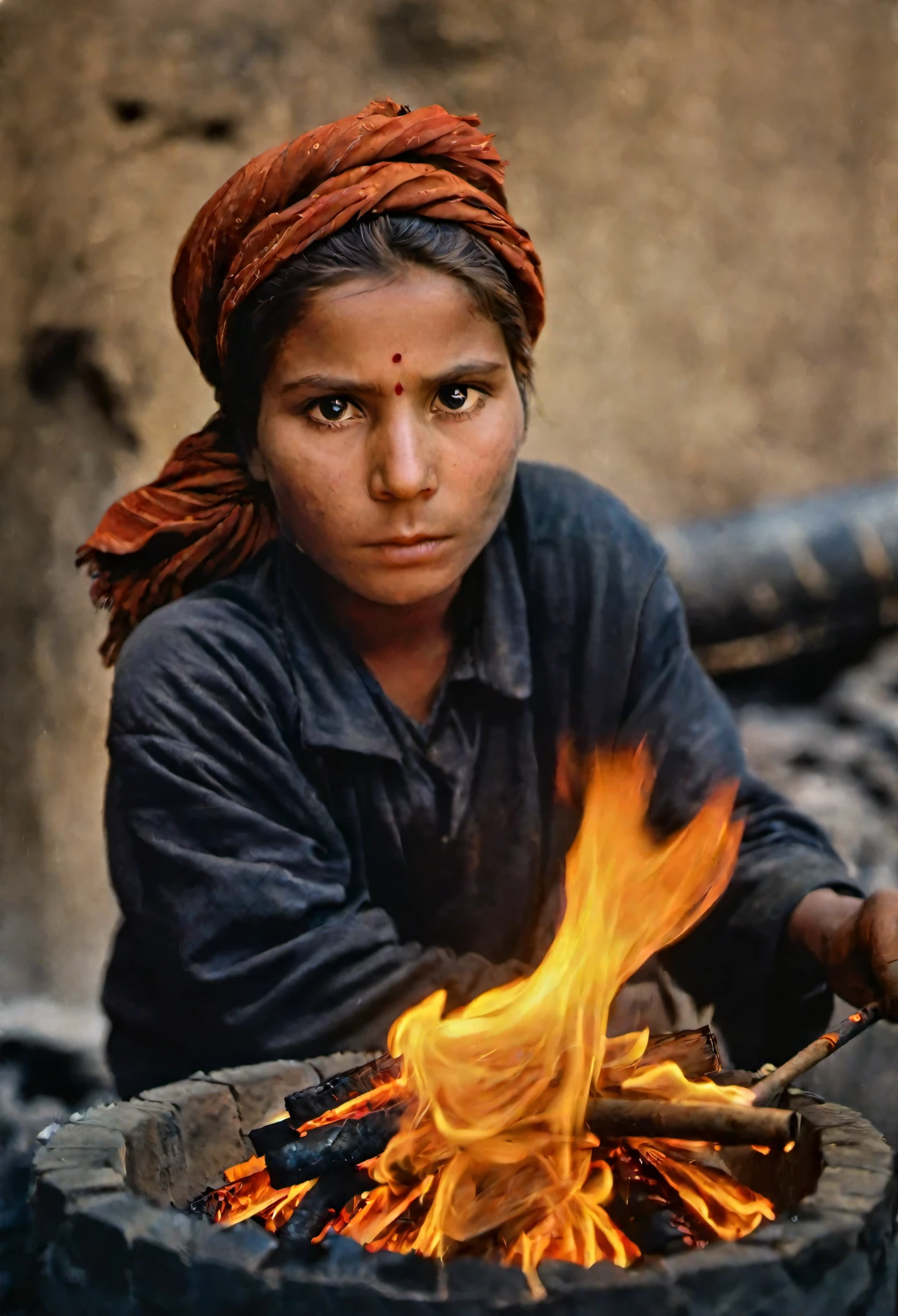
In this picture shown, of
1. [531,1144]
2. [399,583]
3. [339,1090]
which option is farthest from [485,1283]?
[399,583]

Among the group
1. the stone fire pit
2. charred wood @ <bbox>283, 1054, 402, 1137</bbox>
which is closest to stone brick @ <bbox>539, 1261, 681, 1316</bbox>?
the stone fire pit

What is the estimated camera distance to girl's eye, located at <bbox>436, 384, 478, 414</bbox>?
2.54 m

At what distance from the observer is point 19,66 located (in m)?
2.96

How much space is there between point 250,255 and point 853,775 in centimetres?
177

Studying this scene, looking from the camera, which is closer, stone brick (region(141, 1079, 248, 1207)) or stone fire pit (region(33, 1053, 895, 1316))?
stone fire pit (region(33, 1053, 895, 1316))

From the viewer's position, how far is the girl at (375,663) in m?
2.47

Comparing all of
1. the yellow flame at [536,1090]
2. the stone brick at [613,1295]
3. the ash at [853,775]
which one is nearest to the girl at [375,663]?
the ash at [853,775]

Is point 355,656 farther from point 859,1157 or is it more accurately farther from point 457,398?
point 859,1157

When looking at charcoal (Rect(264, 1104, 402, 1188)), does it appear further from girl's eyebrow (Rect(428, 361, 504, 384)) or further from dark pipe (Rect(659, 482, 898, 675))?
dark pipe (Rect(659, 482, 898, 675))

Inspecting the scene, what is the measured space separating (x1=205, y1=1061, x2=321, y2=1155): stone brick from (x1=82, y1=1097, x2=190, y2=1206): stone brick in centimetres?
14

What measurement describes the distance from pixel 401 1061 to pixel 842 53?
2.43 metres

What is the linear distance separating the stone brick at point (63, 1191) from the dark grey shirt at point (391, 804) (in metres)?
0.80

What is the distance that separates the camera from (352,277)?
2475 millimetres

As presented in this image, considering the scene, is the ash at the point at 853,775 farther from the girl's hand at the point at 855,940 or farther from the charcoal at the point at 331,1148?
the charcoal at the point at 331,1148
